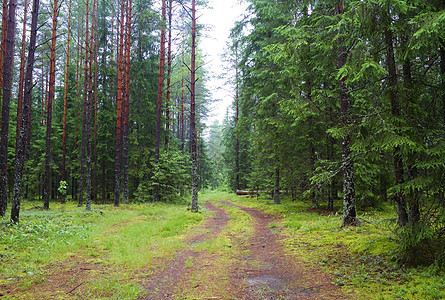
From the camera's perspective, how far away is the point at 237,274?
5270 mm

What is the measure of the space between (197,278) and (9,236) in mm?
5784

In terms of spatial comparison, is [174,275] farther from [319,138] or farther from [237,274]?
[319,138]

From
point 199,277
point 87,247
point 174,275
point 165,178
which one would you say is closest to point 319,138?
point 199,277

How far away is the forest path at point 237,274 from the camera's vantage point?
14.2 feet

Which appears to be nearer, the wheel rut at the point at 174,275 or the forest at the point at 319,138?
the wheel rut at the point at 174,275

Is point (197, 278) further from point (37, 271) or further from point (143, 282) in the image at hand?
point (37, 271)

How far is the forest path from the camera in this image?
14.2 ft

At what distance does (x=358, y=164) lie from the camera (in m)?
9.20

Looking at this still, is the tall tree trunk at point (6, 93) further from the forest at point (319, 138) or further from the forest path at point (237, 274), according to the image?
the forest path at point (237, 274)

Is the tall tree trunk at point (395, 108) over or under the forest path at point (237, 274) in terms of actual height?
over

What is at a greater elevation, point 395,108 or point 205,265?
point 395,108

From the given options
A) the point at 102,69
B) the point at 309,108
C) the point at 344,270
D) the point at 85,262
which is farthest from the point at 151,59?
the point at 344,270

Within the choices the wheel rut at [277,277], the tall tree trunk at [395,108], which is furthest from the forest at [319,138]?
the wheel rut at [277,277]

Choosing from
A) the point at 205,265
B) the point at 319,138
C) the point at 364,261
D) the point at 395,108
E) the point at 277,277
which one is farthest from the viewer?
the point at 319,138
